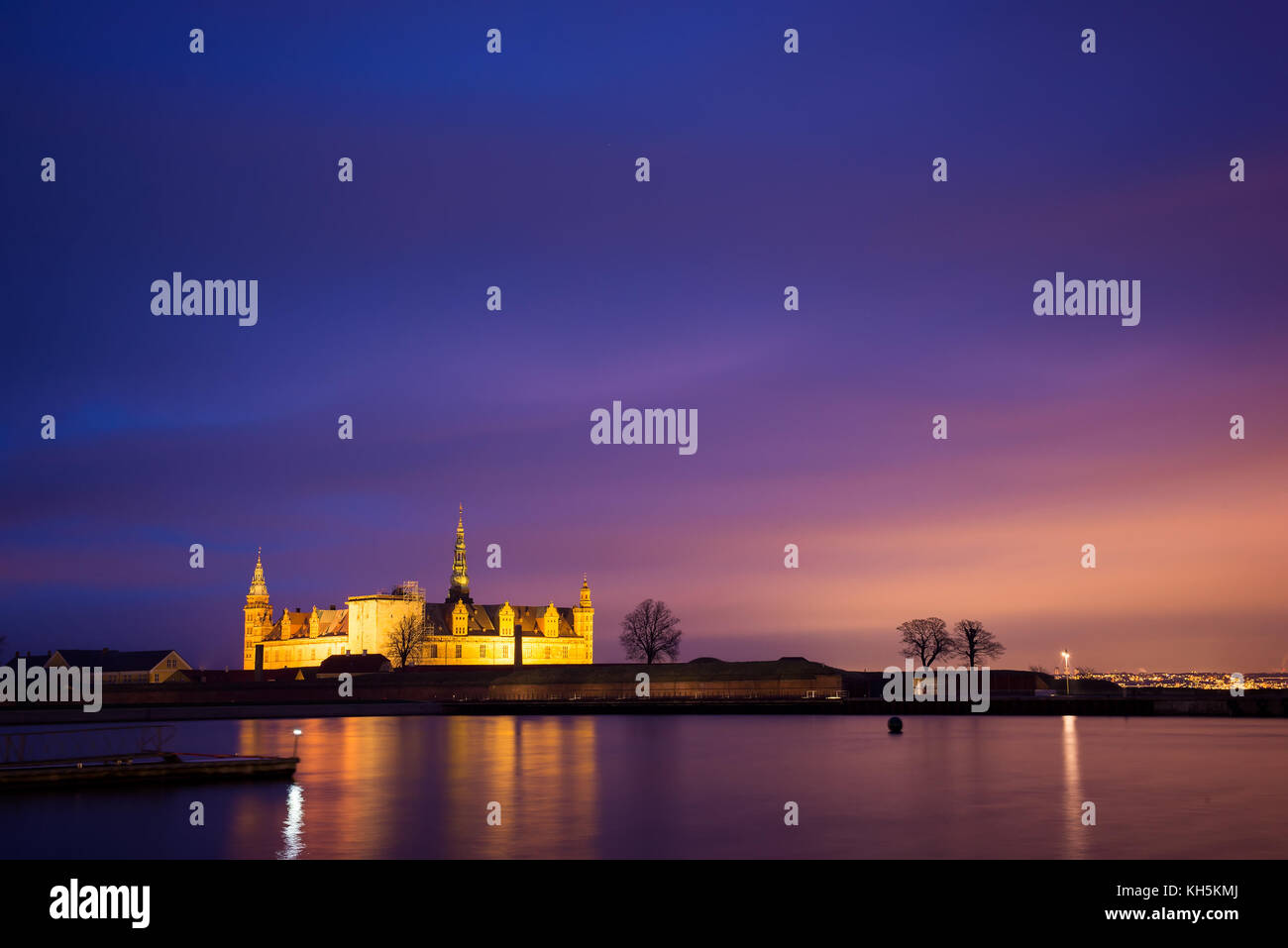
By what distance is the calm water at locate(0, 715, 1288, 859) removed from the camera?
29.3 m

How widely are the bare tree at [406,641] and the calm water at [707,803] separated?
126 meters

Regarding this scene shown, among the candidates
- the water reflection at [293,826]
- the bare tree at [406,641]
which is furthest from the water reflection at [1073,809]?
the bare tree at [406,641]

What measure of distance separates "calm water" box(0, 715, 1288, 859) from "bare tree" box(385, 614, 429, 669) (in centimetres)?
12618

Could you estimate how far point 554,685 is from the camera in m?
138

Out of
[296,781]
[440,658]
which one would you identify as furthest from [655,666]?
[296,781]

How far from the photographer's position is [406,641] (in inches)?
7608

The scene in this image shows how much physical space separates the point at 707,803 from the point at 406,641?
527ft

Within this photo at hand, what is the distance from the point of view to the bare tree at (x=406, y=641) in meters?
194
